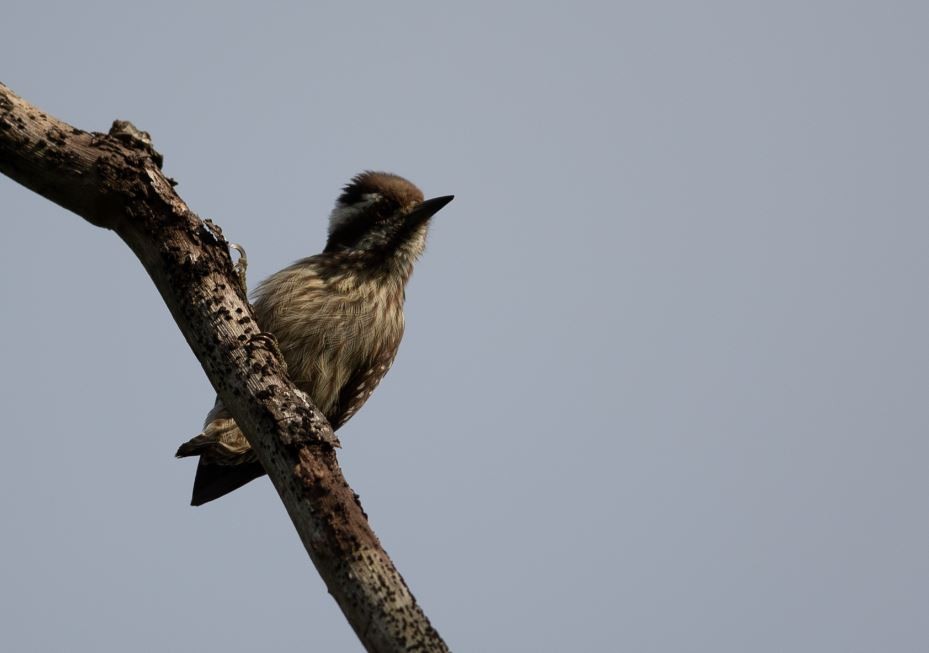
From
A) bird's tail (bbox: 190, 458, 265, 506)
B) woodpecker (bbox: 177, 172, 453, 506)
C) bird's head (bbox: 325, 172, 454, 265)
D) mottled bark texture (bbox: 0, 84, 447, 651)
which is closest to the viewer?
mottled bark texture (bbox: 0, 84, 447, 651)

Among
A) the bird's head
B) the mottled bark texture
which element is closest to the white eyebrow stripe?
the bird's head

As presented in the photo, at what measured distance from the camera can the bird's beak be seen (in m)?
5.07

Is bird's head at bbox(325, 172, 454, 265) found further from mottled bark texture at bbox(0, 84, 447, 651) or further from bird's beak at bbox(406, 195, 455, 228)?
mottled bark texture at bbox(0, 84, 447, 651)

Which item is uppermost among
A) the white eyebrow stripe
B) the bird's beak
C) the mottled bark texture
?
the white eyebrow stripe

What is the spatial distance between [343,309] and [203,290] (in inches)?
64.5

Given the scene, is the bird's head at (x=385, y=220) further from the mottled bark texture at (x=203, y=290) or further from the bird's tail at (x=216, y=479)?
the mottled bark texture at (x=203, y=290)

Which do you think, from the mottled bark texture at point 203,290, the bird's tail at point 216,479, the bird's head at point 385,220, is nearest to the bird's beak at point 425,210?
the bird's head at point 385,220

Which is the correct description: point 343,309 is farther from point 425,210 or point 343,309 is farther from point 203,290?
point 203,290

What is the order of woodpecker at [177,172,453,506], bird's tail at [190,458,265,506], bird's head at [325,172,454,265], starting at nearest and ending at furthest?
woodpecker at [177,172,453,506] < bird's tail at [190,458,265,506] < bird's head at [325,172,454,265]

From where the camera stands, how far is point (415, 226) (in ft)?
17.1

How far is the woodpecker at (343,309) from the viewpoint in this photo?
4.74m

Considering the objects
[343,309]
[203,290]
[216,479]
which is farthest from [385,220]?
[203,290]

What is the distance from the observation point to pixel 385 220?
5223 mm

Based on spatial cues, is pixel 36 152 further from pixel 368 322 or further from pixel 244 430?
pixel 368 322
